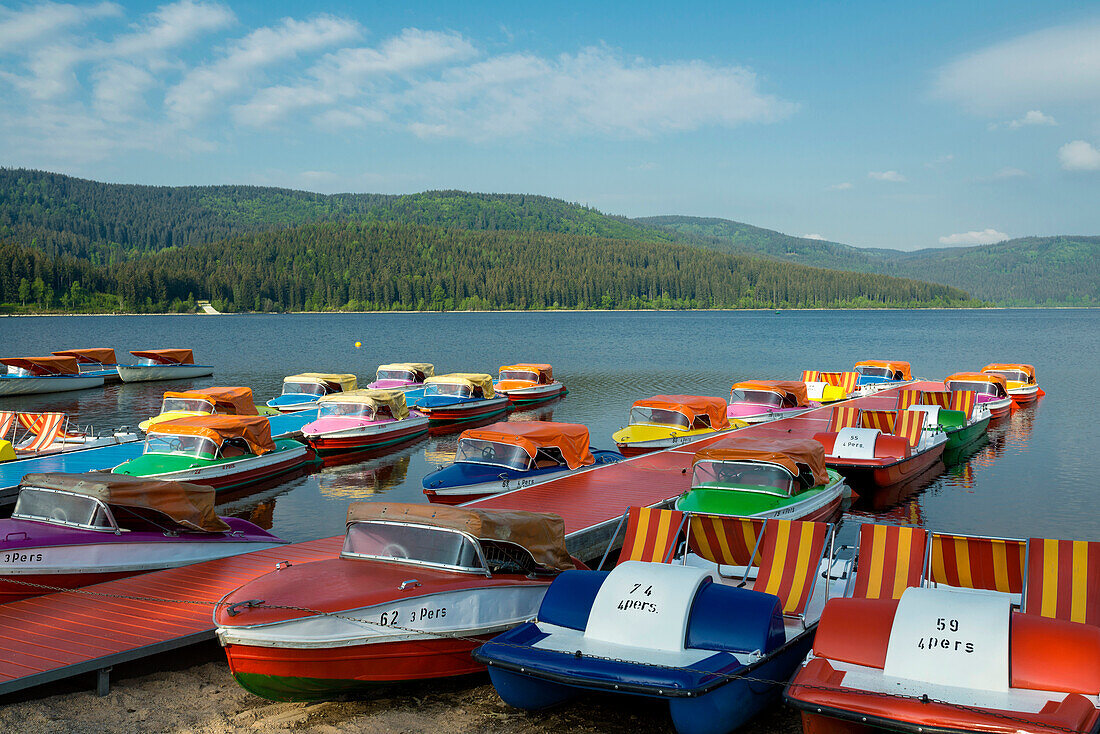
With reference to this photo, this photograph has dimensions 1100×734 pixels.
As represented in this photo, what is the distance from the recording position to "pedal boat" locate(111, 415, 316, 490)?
2277 centimetres


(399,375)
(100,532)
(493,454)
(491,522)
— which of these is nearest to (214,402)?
(399,375)

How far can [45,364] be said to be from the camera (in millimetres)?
51750

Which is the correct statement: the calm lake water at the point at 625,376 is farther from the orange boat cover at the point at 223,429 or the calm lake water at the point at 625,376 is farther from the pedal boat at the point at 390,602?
the pedal boat at the point at 390,602

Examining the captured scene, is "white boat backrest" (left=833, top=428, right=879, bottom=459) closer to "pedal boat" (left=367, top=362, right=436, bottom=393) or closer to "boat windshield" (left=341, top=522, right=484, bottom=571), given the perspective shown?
"boat windshield" (left=341, top=522, right=484, bottom=571)

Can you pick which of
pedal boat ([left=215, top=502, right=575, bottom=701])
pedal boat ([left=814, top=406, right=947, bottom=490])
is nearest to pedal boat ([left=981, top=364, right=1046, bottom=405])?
pedal boat ([left=814, top=406, right=947, bottom=490])

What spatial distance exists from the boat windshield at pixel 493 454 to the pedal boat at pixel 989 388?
99.5ft

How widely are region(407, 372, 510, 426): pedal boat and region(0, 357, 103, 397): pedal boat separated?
88.3ft

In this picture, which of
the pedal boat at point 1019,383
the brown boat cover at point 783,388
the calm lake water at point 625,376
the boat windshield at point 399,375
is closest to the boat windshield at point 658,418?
the calm lake water at point 625,376

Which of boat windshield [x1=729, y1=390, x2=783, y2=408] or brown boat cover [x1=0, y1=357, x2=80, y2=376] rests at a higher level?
boat windshield [x1=729, y1=390, x2=783, y2=408]

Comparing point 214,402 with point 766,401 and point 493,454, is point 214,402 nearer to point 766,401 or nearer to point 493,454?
point 493,454

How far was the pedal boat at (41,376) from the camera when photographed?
49844 mm

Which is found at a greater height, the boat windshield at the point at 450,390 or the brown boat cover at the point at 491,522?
the brown boat cover at the point at 491,522

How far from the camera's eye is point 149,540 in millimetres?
13484

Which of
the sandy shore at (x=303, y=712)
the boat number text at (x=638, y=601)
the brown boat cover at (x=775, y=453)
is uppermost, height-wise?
the brown boat cover at (x=775, y=453)
